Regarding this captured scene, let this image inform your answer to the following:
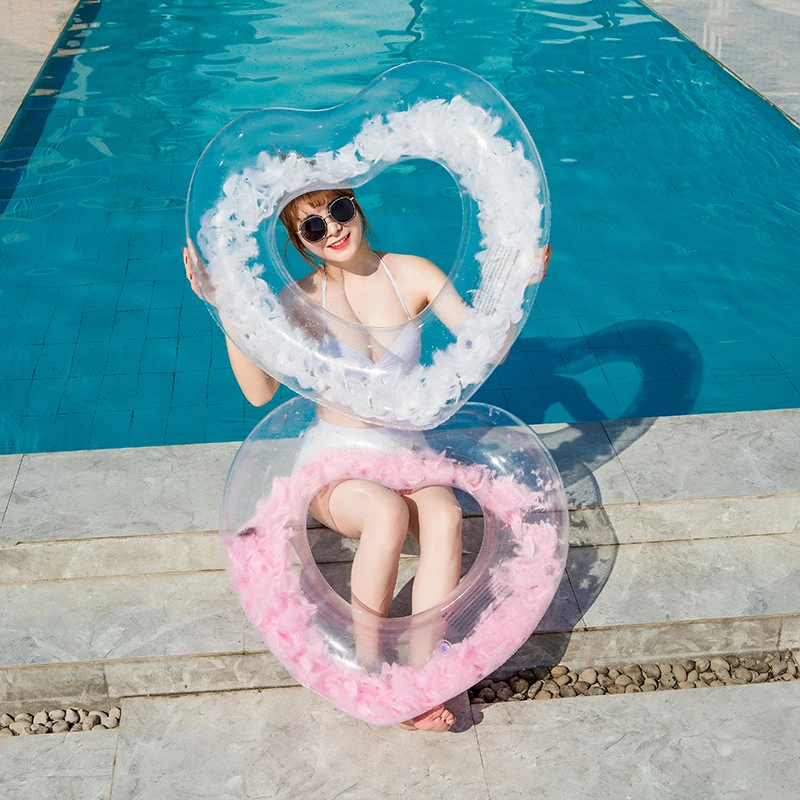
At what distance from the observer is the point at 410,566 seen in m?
3.60

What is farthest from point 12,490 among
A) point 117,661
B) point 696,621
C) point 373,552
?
point 696,621

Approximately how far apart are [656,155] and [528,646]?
441 centimetres

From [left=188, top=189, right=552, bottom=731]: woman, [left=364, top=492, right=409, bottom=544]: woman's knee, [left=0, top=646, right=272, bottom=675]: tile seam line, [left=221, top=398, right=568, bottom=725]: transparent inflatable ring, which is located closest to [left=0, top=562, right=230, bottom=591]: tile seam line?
[left=0, top=646, right=272, bottom=675]: tile seam line

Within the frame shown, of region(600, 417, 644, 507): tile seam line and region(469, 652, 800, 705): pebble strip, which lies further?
region(600, 417, 644, 507): tile seam line

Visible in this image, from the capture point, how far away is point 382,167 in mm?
2947

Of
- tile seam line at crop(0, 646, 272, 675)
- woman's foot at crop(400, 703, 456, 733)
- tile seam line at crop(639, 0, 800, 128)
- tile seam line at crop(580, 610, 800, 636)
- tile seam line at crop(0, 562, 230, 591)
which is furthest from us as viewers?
tile seam line at crop(639, 0, 800, 128)

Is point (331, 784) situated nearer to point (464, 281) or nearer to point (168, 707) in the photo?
point (168, 707)

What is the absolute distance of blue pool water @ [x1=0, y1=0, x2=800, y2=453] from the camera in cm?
499

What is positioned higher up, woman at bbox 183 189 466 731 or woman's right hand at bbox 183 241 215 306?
woman's right hand at bbox 183 241 215 306

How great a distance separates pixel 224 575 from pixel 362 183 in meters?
1.55

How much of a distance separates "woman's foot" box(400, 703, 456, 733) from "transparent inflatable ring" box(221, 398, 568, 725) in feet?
0.34

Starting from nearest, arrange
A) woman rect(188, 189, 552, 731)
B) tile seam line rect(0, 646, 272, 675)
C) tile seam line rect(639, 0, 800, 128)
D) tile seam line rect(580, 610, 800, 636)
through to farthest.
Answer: woman rect(188, 189, 552, 731) < tile seam line rect(0, 646, 272, 675) < tile seam line rect(580, 610, 800, 636) < tile seam line rect(639, 0, 800, 128)

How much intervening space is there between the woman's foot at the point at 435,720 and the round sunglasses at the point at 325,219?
1499 millimetres

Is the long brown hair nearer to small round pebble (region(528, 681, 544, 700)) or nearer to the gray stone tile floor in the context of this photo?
the gray stone tile floor
